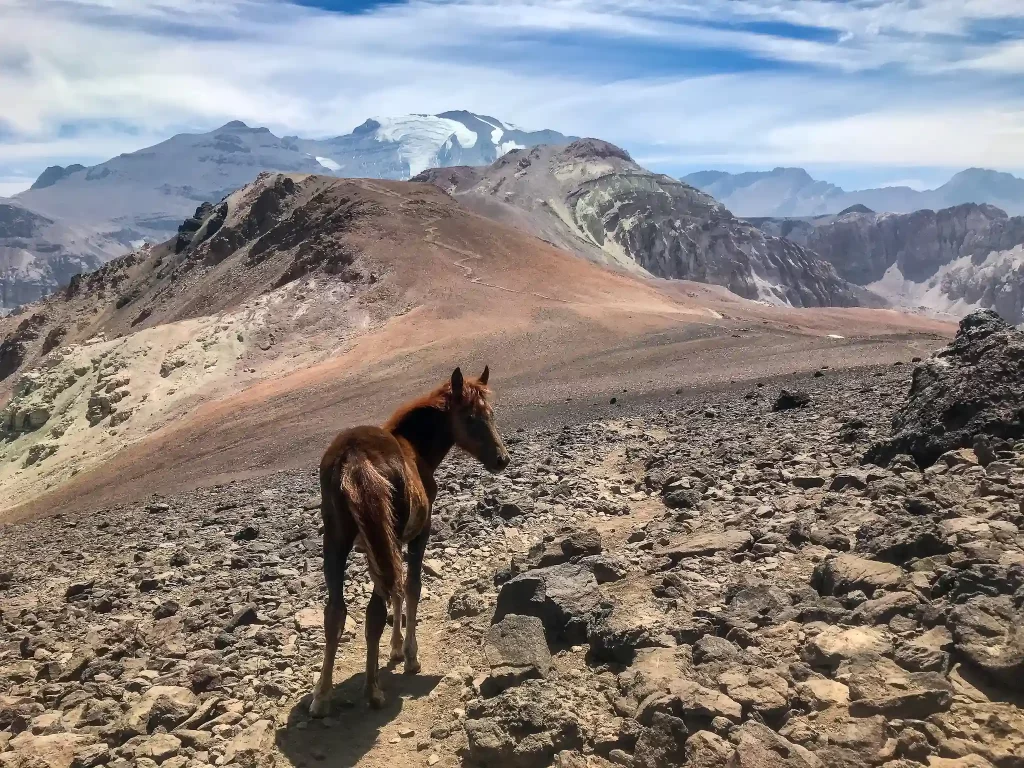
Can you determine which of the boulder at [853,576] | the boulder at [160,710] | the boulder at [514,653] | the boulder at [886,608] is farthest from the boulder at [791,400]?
the boulder at [160,710]

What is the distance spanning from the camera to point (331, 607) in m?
5.98

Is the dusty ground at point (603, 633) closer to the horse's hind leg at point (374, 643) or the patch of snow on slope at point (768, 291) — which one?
the horse's hind leg at point (374, 643)

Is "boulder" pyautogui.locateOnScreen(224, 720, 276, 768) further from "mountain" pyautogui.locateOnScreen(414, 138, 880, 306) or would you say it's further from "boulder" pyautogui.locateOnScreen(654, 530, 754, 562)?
"mountain" pyautogui.locateOnScreen(414, 138, 880, 306)

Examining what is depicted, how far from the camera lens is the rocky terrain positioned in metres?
4.62

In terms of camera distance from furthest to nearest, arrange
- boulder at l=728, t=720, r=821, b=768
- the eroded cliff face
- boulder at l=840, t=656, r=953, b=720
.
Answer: the eroded cliff face, boulder at l=840, t=656, r=953, b=720, boulder at l=728, t=720, r=821, b=768

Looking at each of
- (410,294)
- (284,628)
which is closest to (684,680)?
(284,628)

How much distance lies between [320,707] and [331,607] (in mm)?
757

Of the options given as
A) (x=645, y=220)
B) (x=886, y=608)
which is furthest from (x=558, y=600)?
(x=645, y=220)

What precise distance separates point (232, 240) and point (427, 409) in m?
53.3

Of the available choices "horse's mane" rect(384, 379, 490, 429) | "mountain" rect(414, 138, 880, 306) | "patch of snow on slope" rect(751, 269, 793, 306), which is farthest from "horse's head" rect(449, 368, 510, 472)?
"patch of snow on slope" rect(751, 269, 793, 306)

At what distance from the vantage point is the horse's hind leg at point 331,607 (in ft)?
19.2

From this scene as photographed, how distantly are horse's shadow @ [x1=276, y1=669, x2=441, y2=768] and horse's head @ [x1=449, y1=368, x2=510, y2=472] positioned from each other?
85.7 inches

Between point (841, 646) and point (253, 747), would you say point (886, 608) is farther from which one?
point (253, 747)

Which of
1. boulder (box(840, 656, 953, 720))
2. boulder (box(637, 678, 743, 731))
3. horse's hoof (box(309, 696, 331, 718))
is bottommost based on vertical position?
horse's hoof (box(309, 696, 331, 718))
